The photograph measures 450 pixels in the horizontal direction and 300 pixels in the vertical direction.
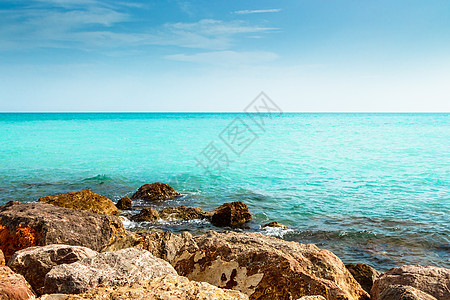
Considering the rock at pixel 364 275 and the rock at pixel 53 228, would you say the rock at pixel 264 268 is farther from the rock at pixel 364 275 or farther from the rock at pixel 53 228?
the rock at pixel 53 228

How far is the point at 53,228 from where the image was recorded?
6398 mm

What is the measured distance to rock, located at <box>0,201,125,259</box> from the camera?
245 inches

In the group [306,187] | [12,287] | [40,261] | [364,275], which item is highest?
[12,287]

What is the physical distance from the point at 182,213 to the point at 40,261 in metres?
6.78

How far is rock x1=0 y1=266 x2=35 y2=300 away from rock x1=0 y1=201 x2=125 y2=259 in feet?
8.27

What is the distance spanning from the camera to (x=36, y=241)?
6254 mm

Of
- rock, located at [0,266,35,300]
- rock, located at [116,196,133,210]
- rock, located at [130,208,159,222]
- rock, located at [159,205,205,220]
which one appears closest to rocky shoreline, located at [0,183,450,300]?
rock, located at [0,266,35,300]

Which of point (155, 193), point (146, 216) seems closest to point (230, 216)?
point (146, 216)

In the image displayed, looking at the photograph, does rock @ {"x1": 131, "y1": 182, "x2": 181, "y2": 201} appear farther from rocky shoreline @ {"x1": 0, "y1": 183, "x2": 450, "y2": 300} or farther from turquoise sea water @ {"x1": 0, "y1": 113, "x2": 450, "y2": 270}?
rocky shoreline @ {"x1": 0, "y1": 183, "x2": 450, "y2": 300}

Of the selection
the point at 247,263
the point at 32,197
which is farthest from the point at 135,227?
the point at 247,263

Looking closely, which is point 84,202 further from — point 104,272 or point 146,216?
point 104,272

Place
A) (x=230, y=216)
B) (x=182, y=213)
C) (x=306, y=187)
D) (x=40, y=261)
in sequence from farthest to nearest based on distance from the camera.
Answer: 1. (x=306, y=187)
2. (x=182, y=213)
3. (x=230, y=216)
4. (x=40, y=261)

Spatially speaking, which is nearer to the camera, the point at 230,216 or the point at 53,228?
the point at 53,228

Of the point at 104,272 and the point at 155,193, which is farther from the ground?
the point at 104,272
